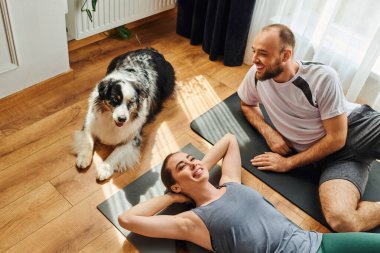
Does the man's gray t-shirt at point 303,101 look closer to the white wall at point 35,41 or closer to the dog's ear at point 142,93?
the dog's ear at point 142,93

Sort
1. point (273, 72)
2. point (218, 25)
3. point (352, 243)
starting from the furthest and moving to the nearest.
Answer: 1. point (218, 25)
2. point (273, 72)
3. point (352, 243)

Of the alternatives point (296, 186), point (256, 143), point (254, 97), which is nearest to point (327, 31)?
point (254, 97)

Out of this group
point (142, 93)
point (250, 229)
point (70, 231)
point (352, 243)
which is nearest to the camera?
point (352, 243)

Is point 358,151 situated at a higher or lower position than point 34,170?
higher

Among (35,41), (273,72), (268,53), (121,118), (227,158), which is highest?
(268,53)

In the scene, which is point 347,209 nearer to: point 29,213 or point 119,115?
point 119,115

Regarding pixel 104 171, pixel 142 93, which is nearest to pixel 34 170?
pixel 104 171

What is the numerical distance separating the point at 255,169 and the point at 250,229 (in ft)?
2.33

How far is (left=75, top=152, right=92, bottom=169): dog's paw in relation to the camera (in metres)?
2.33

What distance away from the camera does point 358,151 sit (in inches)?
86.8

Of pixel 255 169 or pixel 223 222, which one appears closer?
pixel 223 222

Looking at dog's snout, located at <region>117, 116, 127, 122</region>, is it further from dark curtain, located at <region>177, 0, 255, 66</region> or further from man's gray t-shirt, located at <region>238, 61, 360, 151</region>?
dark curtain, located at <region>177, 0, 255, 66</region>

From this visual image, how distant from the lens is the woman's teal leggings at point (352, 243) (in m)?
1.64

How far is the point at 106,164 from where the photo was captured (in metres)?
2.34
